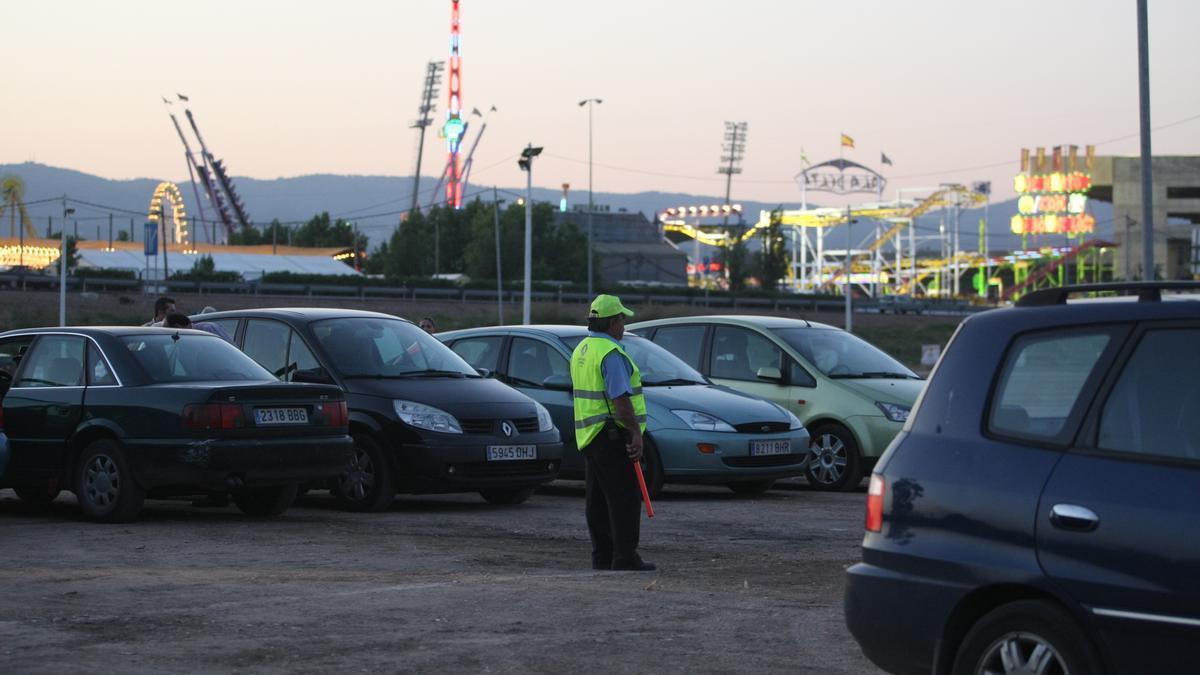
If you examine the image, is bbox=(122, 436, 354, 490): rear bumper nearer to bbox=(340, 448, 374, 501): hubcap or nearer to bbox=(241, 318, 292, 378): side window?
bbox=(340, 448, 374, 501): hubcap

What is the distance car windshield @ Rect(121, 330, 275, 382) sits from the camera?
11.9 metres

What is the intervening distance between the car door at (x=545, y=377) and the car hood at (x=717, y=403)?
772 mm

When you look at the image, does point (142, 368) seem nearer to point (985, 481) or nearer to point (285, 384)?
point (285, 384)

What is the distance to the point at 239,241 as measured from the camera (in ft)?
566

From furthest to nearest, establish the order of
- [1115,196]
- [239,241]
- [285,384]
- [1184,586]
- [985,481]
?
1. [239,241]
2. [1115,196]
3. [285,384]
4. [985,481]
5. [1184,586]

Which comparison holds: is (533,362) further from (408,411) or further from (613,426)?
(613,426)

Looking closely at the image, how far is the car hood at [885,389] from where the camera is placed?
15.4 metres

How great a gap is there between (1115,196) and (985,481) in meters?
123

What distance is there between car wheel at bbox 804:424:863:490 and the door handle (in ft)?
34.6

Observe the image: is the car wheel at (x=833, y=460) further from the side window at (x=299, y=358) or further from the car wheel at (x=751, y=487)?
the side window at (x=299, y=358)

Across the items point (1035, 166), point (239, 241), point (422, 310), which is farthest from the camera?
point (239, 241)

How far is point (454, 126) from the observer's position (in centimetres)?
14075

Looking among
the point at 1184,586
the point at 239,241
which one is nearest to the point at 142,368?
the point at 1184,586

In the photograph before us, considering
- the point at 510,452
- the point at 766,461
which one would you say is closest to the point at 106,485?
the point at 510,452
